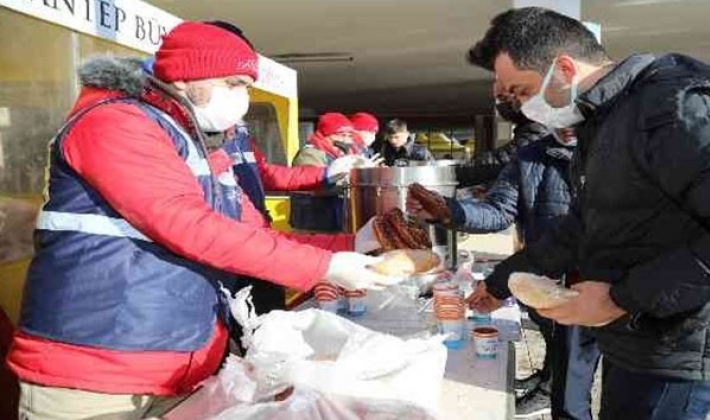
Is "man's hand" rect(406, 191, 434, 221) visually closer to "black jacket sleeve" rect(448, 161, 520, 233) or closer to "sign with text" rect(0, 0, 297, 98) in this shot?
"black jacket sleeve" rect(448, 161, 520, 233)

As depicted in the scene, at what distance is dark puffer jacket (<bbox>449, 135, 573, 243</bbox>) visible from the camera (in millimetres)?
2957

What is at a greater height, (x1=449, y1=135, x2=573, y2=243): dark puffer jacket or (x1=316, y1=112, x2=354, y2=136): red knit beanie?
(x1=316, y1=112, x2=354, y2=136): red knit beanie

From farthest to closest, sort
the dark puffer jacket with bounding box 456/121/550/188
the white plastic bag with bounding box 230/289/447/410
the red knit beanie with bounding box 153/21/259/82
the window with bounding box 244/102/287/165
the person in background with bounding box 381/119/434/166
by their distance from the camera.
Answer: the person in background with bounding box 381/119/434/166, the window with bounding box 244/102/287/165, the dark puffer jacket with bounding box 456/121/550/188, the red knit beanie with bounding box 153/21/259/82, the white plastic bag with bounding box 230/289/447/410

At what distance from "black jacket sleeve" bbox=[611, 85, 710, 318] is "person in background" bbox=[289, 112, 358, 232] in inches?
103

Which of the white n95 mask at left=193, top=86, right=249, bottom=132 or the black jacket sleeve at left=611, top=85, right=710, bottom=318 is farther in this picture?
the white n95 mask at left=193, top=86, right=249, bottom=132

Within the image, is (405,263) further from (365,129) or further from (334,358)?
(365,129)

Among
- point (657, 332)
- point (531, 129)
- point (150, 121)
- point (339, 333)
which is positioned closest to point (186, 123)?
point (150, 121)

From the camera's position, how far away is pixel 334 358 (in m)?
1.44

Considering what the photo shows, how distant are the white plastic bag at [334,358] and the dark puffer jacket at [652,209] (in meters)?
0.45

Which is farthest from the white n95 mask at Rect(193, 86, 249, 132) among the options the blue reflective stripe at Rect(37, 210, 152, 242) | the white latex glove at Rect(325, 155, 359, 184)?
the white latex glove at Rect(325, 155, 359, 184)

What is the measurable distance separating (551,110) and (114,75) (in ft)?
3.53

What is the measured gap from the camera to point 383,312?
229cm

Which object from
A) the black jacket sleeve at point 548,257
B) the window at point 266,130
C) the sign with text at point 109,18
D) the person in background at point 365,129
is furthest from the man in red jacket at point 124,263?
the window at point 266,130

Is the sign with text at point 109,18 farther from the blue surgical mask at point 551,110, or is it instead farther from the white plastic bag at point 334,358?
the blue surgical mask at point 551,110
